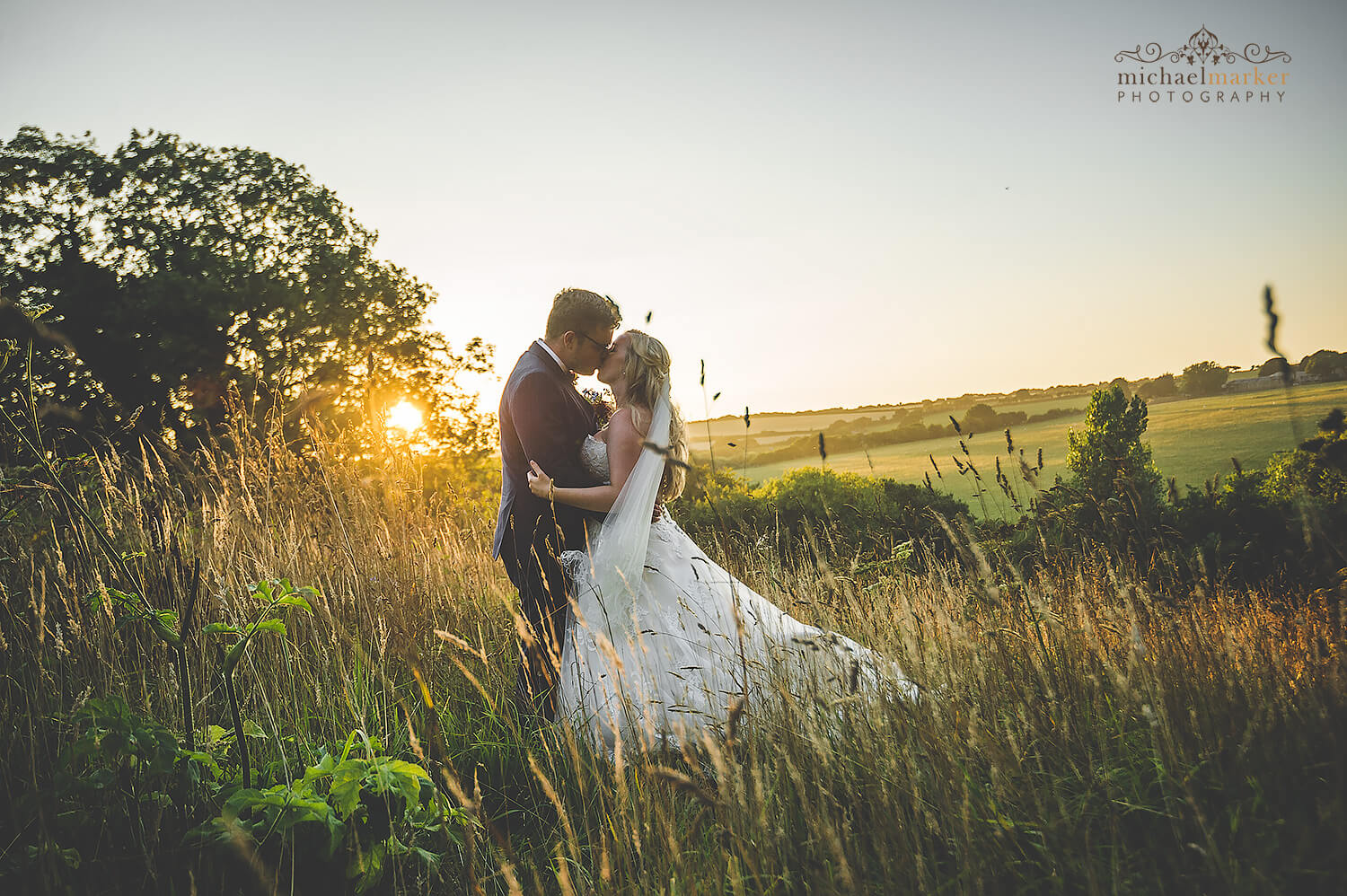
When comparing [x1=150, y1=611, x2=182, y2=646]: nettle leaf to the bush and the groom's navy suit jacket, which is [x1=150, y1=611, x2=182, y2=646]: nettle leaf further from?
the bush

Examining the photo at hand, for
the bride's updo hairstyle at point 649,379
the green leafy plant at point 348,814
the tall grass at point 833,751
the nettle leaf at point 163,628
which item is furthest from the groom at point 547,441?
the nettle leaf at point 163,628

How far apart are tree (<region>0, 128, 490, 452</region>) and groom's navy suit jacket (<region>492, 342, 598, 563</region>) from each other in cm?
1292

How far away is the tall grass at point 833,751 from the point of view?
4.94 feet

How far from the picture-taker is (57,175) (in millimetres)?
16000

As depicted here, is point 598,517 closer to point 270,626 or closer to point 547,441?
point 547,441

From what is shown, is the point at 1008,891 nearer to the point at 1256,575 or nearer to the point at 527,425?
the point at 527,425

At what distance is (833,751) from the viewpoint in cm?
194

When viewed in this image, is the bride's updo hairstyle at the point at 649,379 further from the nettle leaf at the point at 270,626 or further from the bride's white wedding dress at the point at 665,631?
the nettle leaf at the point at 270,626

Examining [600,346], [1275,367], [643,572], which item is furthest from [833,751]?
[600,346]

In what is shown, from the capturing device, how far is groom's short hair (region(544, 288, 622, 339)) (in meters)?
3.69

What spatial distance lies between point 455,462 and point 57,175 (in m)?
11.9

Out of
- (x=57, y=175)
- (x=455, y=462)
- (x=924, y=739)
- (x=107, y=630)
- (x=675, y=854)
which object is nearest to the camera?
(x=675, y=854)

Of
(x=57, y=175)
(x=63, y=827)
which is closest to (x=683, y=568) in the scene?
(x=63, y=827)

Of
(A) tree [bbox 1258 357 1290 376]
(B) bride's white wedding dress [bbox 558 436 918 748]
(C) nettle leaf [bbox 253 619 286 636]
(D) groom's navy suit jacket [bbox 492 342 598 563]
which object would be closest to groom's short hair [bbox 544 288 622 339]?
(D) groom's navy suit jacket [bbox 492 342 598 563]
